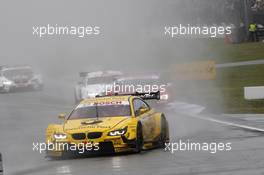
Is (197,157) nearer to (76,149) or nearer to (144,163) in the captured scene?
(144,163)

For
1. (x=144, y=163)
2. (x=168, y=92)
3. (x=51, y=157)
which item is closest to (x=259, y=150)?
(x=144, y=163)

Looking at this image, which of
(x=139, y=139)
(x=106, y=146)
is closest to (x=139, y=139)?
(x=139, y=139)

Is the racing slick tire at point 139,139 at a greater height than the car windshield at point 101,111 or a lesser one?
lesser

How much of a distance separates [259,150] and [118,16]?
14963mm

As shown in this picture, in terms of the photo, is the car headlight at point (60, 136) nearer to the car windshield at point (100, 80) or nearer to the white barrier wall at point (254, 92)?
the white barrier wall at point (254, 92)

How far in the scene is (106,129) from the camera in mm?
16562

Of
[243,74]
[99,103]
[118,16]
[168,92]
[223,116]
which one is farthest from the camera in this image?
[243,74]

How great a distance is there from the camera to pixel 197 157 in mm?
15680

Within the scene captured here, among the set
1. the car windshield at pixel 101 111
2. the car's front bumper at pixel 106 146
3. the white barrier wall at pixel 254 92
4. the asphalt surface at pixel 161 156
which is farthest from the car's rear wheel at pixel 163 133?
the white barrier wall at pixel 254 92

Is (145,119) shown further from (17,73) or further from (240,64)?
(240,64)

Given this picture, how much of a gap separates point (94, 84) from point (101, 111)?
15.3 meters

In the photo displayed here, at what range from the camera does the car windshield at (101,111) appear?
690 inches

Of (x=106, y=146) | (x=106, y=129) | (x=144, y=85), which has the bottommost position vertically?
(x=106, y=146)

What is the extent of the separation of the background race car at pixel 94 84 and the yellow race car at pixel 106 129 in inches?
554
